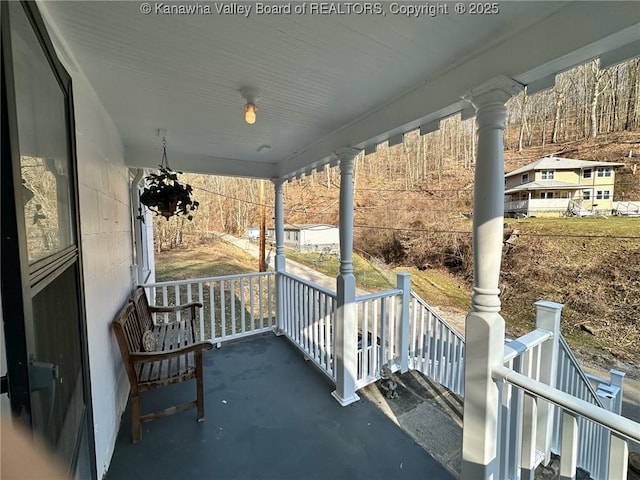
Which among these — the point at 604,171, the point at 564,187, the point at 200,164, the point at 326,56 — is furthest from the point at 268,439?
the point at 604,171

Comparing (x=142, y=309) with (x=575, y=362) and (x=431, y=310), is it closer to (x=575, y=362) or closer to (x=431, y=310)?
(x=431, y=310)

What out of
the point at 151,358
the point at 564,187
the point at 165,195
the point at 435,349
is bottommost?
the point at 435,349

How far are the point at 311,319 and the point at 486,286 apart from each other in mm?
2135

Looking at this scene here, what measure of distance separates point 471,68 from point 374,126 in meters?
0.75

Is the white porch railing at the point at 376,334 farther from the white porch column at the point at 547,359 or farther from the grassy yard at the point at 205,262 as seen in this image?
the grassy yard at the point at 205,262

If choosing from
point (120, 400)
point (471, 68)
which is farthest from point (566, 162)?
point (120, 400)

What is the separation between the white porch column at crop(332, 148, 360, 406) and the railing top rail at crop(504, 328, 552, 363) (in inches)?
47.6

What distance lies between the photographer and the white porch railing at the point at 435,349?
3027 millimetres

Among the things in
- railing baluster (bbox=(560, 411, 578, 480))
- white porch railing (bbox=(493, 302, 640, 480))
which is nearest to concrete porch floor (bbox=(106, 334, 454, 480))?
white porch railing (bbox=(493, 302, 640, 480))

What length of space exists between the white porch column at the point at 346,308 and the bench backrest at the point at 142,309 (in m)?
1.94

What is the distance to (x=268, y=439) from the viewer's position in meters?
2.03

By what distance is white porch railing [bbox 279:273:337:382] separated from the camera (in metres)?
2.87

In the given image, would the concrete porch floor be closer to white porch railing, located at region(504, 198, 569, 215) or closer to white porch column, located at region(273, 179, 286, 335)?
white porch column, located at region(273, 179, 286, 335)

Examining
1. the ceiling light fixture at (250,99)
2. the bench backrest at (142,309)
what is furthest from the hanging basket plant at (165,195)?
the ceiling light fixture at (250,99)
